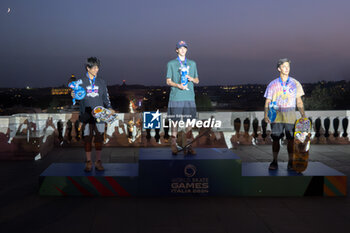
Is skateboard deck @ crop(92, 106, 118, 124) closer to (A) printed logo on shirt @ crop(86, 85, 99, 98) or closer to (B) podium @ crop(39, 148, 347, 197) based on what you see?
(A) printed logo on shirt @ crop(86, 85, 99, 98)

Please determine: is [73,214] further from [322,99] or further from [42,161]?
[322,99]

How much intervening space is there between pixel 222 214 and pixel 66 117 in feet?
22.9

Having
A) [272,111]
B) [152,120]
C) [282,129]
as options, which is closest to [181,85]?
[272,111]

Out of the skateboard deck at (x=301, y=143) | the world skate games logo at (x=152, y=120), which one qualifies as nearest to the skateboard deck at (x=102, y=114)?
the world skate games logo at (x=152, y=120)

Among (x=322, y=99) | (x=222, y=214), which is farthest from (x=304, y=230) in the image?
(x=322, y=99)

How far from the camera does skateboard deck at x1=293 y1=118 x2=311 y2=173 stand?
548cm

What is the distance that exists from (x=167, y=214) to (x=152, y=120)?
4015 millimetres

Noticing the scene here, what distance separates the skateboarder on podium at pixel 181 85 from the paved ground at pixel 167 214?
3.67 feet

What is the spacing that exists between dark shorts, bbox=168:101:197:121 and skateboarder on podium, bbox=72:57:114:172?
3.33 ft

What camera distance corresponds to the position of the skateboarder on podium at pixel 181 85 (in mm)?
5633

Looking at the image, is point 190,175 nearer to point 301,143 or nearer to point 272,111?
point 272,111

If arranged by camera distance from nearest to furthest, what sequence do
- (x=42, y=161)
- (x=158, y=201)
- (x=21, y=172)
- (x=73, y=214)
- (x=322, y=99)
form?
(x=73, y=214) → (x=158, y=201) → (x=21, y=172) → (x=42, y=161) → (x=322, y=99)

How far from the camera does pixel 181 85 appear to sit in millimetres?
5598

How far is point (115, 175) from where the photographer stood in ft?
17.4
